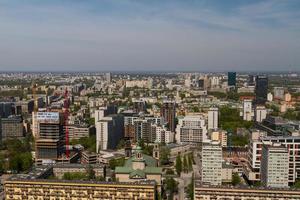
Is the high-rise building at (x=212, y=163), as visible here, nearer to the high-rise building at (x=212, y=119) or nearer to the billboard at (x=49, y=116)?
the billboard at (x=49, y=116)

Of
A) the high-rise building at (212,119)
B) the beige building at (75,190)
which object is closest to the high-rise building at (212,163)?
the beige building at (75,190)

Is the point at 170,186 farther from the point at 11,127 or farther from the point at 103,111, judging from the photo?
the point at 11,127

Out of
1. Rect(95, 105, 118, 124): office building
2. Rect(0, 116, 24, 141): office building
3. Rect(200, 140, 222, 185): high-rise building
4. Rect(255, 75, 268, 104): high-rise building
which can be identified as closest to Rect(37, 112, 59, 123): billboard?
Rect(0, 116, 24, 141): office building

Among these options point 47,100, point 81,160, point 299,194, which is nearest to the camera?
point 299,194

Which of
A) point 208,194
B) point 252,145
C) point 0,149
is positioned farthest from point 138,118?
point 208,194

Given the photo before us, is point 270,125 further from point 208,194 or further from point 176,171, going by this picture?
point 208,194

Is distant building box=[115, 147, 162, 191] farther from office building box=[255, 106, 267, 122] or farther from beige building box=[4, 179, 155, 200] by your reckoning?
office building box=[255, 106, 267, 122]
